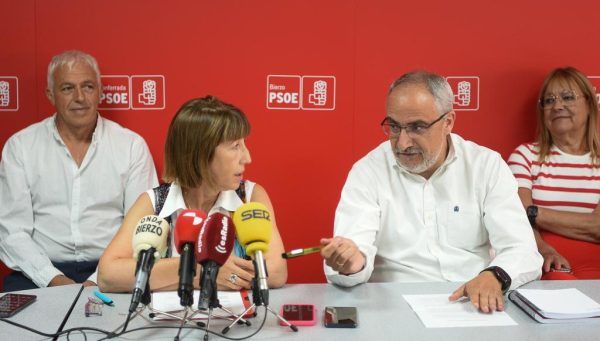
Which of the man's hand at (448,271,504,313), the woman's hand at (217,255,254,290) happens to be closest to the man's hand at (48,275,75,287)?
the woman's hand at (217,255,254,290)

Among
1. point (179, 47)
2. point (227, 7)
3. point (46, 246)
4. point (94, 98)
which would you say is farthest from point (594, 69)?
point (46, 246)

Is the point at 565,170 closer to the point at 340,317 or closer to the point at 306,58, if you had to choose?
the point at 306,58

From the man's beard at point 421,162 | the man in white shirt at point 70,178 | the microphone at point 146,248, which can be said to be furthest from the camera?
the man in white shirt at point 70,178

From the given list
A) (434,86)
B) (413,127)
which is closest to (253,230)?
(413,127)

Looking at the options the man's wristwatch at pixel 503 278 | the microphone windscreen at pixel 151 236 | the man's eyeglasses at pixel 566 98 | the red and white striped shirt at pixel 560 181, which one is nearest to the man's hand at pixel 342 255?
the man's wristwatch at pixel 503 278

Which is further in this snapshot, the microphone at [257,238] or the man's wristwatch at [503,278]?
the man's wristwatch at [503,278]

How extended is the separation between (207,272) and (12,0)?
7.83ft

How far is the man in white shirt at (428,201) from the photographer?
7.19 feet

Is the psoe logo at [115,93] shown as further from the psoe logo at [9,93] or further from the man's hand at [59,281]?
the man's hand at [59,281]

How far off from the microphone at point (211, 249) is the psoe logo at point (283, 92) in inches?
73.5

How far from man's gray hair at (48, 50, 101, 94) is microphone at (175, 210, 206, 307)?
180 cm

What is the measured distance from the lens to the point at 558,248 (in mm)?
2943

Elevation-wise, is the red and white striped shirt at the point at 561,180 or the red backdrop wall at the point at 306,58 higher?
the red backdrop wall at the point at 306,58

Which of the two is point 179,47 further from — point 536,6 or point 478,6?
point 536,6
